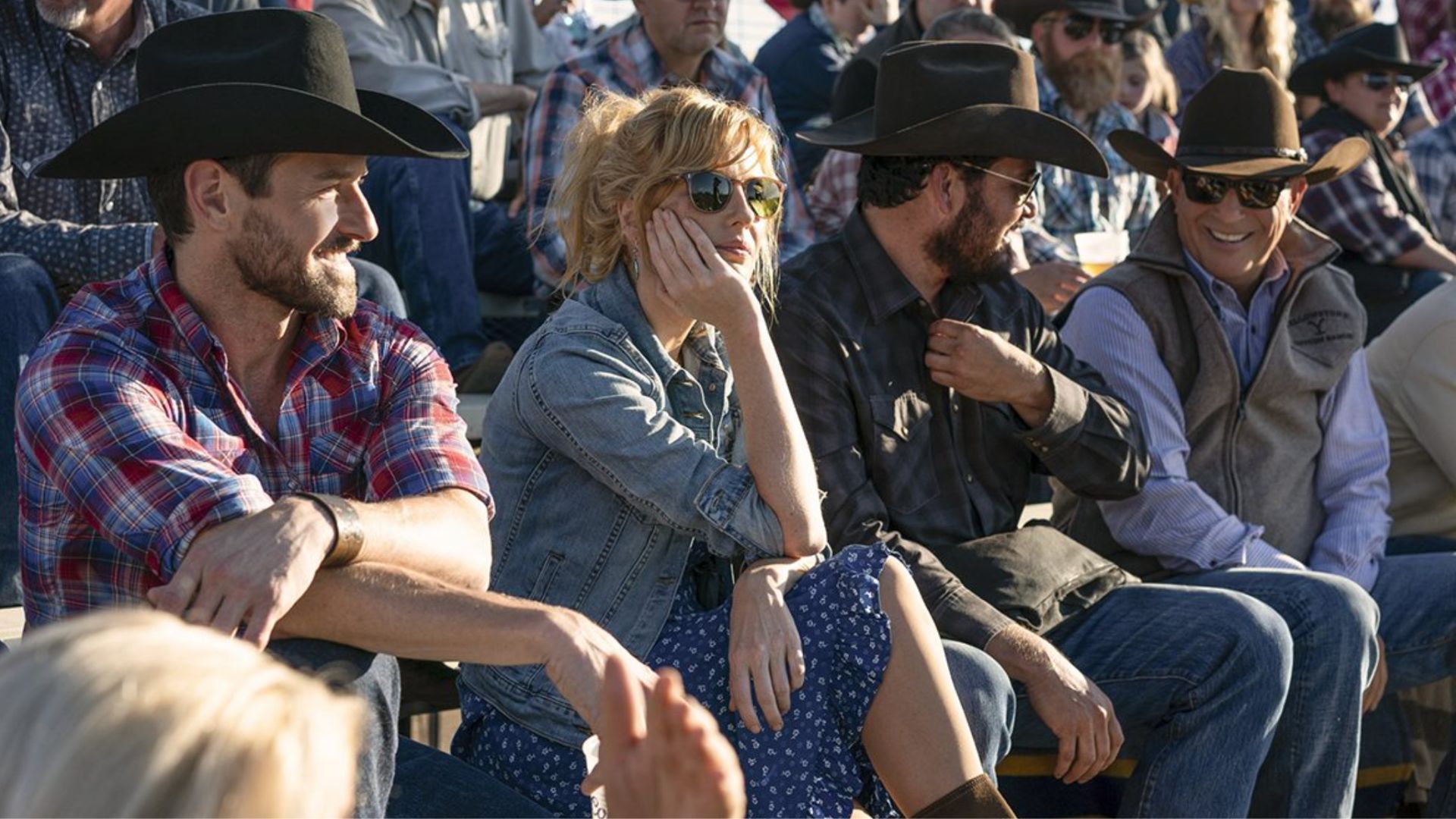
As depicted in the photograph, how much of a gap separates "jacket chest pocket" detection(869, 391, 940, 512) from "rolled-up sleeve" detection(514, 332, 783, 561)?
2.55ft

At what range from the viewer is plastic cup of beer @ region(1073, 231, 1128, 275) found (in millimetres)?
6520

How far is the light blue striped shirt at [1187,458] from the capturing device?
496 centimetres

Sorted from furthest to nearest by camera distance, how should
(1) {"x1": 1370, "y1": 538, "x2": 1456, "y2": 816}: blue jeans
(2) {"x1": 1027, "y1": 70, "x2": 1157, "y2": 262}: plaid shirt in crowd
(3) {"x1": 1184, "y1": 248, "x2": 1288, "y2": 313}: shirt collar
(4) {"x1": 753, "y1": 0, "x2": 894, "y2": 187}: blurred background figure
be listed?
(4) {"x1": 753, "y1": 0, "x2": 894, "y2": 187}: blurred background figure
(2) {"x1": 1027, "y1": 70, "x2": 1157, "y2": 262}: plaid shirt in crowd
(3) {"x1": 1184, "y1": 248, "x2": 1288, "y2": 313}: shirt collar
(1) {"x1": 1370, "y1": 538, "x2": 1456, "y2": 816}: blue jeans

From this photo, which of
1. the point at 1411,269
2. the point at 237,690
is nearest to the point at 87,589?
the point at 237,690

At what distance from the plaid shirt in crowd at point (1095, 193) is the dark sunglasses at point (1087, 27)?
0.21m

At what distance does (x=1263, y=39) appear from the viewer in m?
9.20

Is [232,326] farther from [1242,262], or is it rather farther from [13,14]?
[1242,262]

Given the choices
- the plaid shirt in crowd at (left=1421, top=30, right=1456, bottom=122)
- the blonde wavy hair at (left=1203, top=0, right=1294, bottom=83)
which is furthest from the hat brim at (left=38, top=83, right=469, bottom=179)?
the plaid shirt in crowd at (left=1421, top=30, right=1456, bottom=122)

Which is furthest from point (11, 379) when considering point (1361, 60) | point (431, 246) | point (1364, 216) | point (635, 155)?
point (1361, 60)

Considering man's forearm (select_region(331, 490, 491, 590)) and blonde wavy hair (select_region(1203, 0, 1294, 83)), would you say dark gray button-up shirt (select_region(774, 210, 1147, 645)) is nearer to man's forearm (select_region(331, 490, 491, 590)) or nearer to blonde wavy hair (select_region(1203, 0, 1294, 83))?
man's forearm (select_region(331, 490, 491, 590))

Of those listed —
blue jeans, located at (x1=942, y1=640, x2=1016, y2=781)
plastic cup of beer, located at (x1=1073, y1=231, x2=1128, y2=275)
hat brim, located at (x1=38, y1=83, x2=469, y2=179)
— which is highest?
hat brim, located at (x1=38, y1=83, x2=469, y2=179)

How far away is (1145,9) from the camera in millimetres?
8609

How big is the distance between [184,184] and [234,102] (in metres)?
0.18

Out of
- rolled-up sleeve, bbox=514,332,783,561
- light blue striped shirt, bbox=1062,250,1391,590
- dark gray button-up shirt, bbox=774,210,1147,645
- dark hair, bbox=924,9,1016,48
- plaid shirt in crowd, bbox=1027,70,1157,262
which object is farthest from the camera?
plaid shirt in crowd, bbox=1027,70,1157,262
